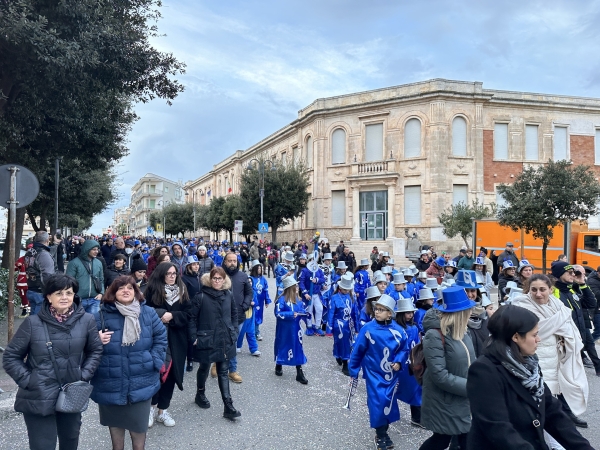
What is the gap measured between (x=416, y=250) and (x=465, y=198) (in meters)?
5.93

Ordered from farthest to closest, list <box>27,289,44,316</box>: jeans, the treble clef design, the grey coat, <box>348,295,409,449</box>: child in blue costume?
<box>27,289,44,316</box>: jeans
the treble clef design
<box>348,295,409,449</box>: child in blue costume
the grey coat

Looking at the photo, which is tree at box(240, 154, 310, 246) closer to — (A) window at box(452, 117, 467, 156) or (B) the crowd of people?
(A) window at box(452, 117, 467, 156)

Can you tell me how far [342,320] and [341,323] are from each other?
0.05 meters

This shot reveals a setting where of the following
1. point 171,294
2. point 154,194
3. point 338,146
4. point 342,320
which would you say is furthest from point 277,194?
point 154,194

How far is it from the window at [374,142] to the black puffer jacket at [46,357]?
31160 mm

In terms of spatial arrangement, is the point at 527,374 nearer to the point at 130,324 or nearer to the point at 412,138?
the point at 130,324

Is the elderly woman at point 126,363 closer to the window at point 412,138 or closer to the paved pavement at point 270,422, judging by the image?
the paved pavement at point 270,422

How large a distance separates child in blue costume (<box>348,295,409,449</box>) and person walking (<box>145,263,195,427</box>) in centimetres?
192

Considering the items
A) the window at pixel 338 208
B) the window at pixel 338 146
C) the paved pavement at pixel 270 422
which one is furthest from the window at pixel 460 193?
the paved pavement at pixel 270 422

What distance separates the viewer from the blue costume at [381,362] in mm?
4254

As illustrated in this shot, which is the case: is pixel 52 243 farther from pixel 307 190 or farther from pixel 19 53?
pixel 307 190

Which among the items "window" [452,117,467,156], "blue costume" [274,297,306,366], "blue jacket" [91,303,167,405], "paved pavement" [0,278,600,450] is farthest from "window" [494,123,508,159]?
"blue jacket" [91,303,167,405]

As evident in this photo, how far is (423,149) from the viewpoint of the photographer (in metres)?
31.3

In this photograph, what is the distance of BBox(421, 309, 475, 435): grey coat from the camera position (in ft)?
11.0
